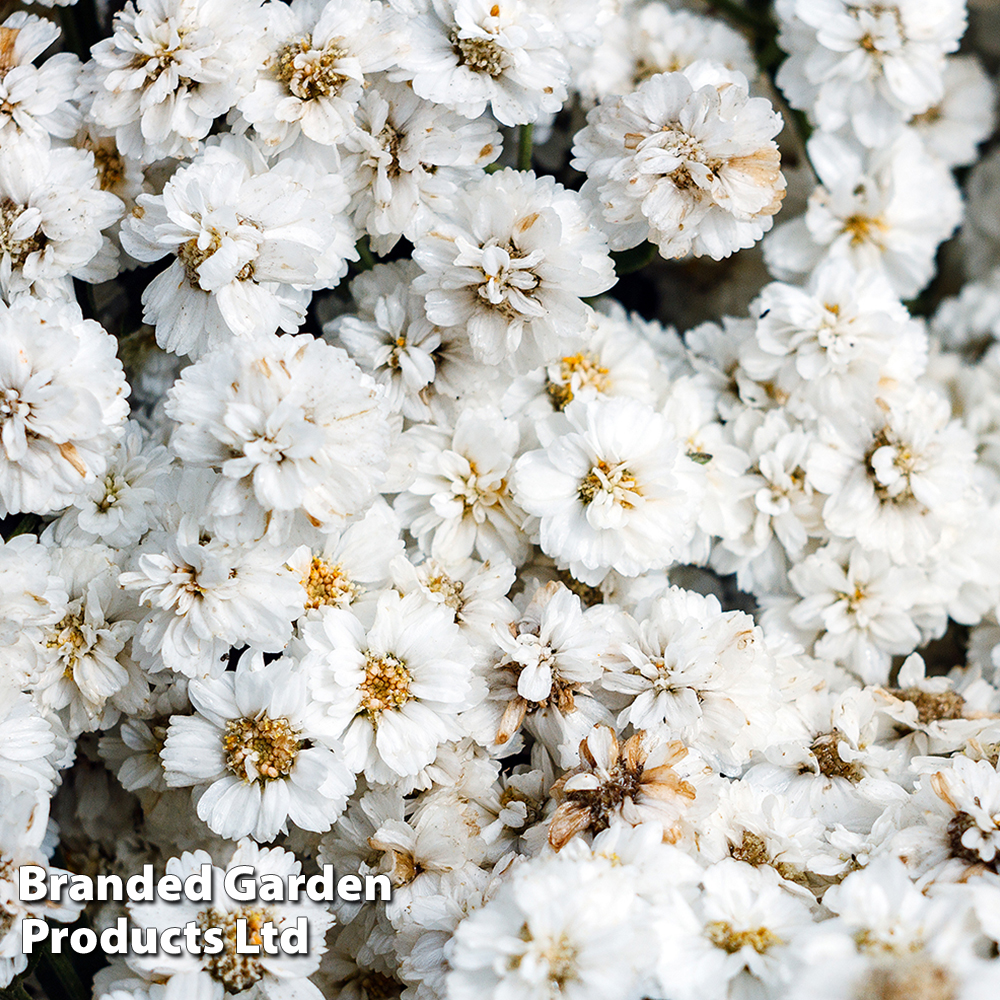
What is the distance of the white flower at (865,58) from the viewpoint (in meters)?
0.90

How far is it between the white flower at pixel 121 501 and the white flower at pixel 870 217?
0.58 meters

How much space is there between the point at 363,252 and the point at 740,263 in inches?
20.2

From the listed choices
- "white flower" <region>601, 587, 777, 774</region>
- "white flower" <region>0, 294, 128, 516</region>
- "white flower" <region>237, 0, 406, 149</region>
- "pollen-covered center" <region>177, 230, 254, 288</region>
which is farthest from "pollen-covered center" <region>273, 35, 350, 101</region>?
"white flower" <region>601, 587, 777, 774</region>

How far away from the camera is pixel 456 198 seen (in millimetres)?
744

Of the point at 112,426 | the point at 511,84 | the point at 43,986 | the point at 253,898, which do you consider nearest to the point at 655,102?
the point at 511,84

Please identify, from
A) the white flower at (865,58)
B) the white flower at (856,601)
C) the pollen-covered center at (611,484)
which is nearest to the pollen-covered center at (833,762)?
the white flower at (856,601)

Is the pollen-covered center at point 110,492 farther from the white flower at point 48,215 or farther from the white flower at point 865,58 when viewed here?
the white flower at point 865,58

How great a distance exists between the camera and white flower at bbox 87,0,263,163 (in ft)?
2.24

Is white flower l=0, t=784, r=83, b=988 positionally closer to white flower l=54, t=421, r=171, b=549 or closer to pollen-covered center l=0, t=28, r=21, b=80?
white flower l=54, t=421, r=171, b=549

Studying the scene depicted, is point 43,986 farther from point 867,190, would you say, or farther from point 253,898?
point 867,190

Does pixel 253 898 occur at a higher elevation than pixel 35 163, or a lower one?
lower

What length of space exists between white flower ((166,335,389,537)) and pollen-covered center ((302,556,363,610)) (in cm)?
10

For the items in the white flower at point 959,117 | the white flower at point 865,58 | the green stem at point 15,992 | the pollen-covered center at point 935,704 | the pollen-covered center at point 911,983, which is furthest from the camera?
the white flower at point 959,117

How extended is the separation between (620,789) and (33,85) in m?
0.61
